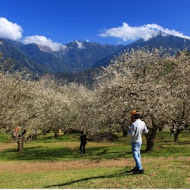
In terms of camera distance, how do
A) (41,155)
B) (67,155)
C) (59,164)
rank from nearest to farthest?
(59,164), (67,155), (41,155)

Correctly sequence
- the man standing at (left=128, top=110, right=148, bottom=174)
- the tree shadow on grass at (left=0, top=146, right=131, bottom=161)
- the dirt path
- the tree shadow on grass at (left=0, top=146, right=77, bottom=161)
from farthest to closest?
the tree shadow on grass at (left=0, top=146, right=77, bottom=161)
the tree shadow on grass at (left=0, top=146, right=131, bottom=161)
the dirt path
the man standing at (left=128, top=110, right=148, bottom=174)

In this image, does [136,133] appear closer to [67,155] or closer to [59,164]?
[59,164]

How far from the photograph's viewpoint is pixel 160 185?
1041 centimetres

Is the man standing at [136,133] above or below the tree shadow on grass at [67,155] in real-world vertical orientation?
above

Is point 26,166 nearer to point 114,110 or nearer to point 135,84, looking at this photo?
point 114,110

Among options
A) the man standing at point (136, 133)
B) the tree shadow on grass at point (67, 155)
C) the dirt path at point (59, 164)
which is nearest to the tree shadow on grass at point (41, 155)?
the tree shadow on grass at point (67, 155)

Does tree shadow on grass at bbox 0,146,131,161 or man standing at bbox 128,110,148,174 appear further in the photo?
tree shadow on grass at bbox 0,146,131,161

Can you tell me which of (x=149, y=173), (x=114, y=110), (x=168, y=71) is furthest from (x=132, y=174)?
(x=168, y=71)

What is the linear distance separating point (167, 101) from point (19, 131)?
68.0 ft

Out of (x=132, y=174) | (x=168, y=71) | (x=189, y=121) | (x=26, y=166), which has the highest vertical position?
(x=168, y=71)

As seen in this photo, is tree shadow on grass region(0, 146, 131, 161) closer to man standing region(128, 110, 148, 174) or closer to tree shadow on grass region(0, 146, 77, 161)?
tree shadow on grass region(0, 146, 77, 161)

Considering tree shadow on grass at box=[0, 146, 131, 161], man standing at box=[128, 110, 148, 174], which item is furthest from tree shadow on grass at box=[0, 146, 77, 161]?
man standing at box=[128, 110, 148, 174]

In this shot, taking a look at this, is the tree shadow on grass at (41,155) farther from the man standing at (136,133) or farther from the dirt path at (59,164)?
the man standing at (136,133)

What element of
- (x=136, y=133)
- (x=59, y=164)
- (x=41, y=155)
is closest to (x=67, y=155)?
(x=41, y=155)
